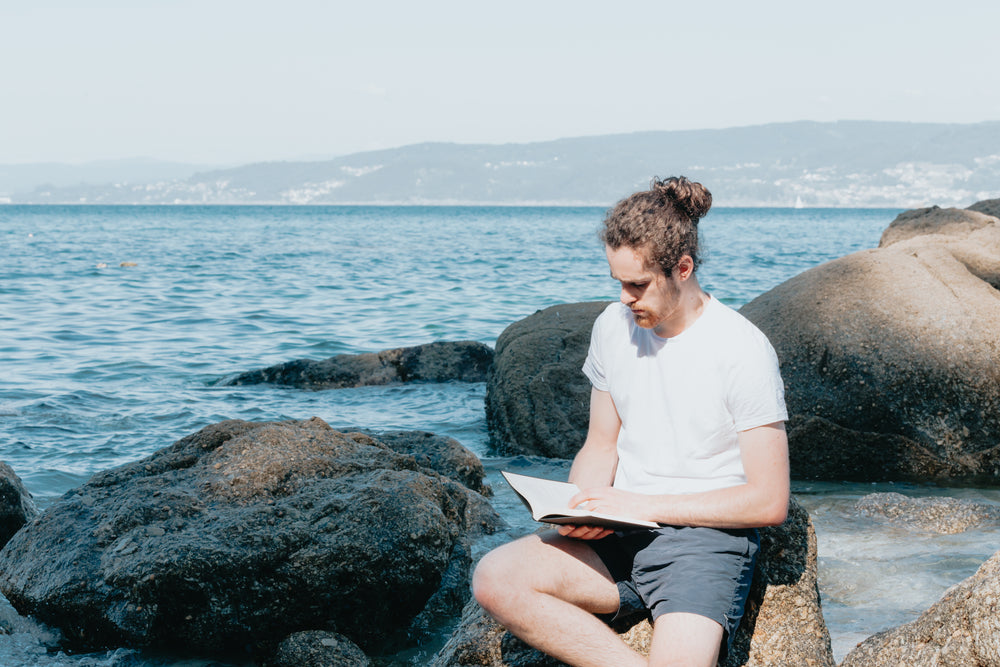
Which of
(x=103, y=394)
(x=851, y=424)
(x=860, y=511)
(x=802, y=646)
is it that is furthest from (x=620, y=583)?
(x=103, y=394)

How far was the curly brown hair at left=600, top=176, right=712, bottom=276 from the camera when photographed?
3.46m

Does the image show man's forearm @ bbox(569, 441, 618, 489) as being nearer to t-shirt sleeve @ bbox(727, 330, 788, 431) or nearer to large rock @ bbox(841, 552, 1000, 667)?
t-shirt sleeve @ bbox(727, 330, 788, 431)

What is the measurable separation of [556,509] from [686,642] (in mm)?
617

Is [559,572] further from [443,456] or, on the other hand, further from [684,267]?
[443,456]

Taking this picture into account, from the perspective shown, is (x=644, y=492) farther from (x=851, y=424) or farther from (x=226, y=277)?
(x=226, y=277)

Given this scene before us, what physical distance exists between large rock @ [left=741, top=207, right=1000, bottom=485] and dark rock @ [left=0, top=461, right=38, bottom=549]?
5620 millimetres

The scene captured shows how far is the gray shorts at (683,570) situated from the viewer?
324 centimetres

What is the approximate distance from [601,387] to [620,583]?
0.81 m

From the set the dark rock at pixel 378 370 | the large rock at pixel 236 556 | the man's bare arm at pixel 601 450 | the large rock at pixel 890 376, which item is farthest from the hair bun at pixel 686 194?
the dark rock at pixel 378 370

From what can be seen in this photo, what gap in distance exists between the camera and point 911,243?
9.88 metres

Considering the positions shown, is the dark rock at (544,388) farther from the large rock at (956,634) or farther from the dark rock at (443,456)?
the large rock at (956,634)

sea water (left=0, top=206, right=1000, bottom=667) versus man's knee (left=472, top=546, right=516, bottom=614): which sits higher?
man's knee (left=472, top=546, right=516, bottom=614)

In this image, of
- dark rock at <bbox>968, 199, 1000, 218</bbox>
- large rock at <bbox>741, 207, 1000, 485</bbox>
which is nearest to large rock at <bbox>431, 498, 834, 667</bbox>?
large rock at <bbox>741, 207, 1000, 485</bbox>

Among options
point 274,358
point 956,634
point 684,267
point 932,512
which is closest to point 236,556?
point 684,267
